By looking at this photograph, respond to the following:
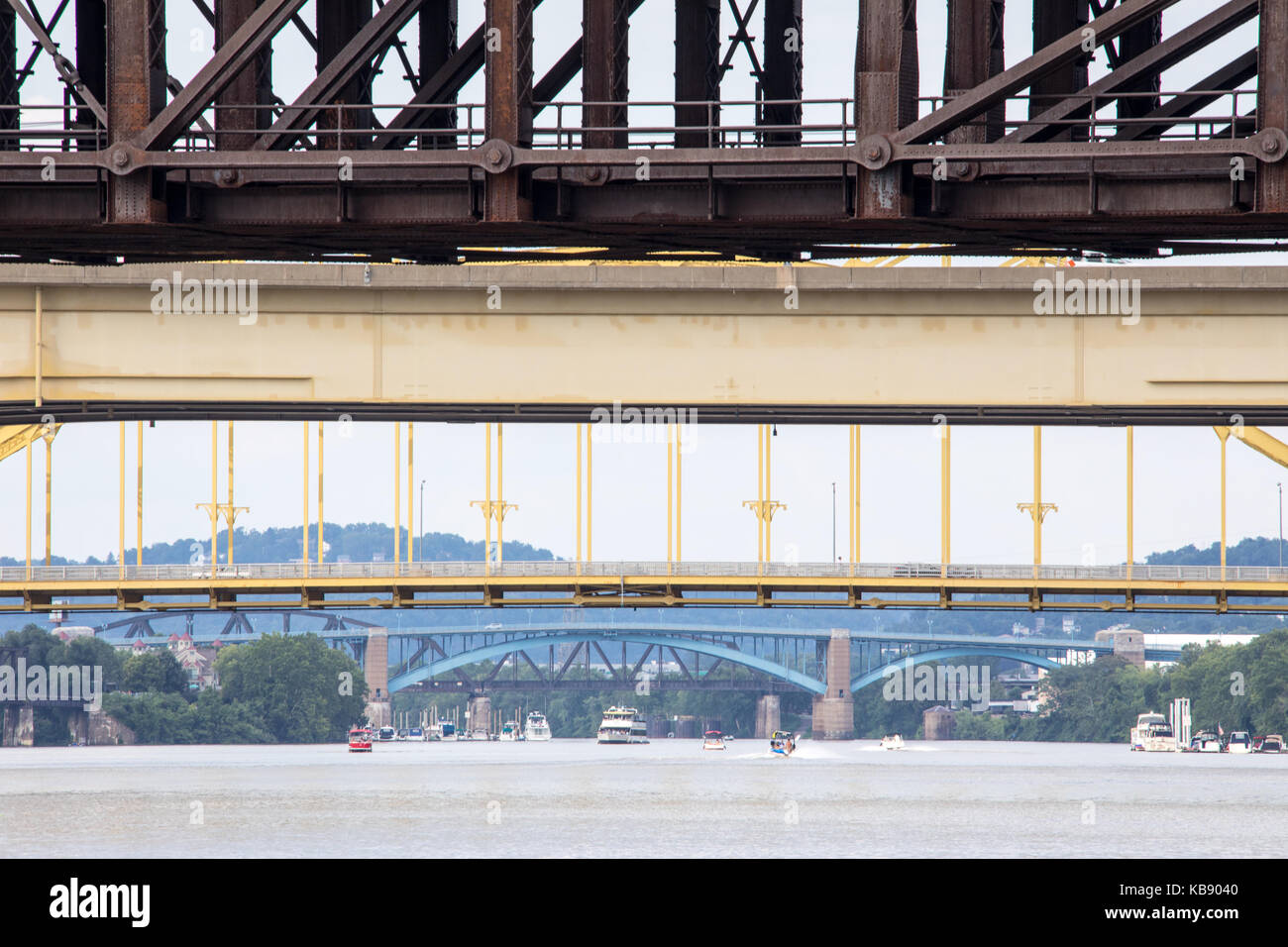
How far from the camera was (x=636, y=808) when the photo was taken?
69.2m

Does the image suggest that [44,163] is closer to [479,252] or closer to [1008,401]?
[479,252]

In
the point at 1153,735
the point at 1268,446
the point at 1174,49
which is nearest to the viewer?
the point at 1174,49

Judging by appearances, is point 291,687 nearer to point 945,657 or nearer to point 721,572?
point 945,657

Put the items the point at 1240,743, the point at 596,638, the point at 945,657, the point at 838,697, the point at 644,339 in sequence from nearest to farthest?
the point at 644,339 → the point at 1240,743 → the point at 596,638 → the point at 945,657 → the point at 838,697

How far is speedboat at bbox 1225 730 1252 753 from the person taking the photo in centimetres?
14212

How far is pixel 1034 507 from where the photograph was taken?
238 ft

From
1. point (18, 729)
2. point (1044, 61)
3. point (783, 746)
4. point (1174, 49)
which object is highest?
point (1174, 49)

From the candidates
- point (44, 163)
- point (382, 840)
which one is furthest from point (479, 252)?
point (382, 840)

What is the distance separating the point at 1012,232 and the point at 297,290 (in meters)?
19.8

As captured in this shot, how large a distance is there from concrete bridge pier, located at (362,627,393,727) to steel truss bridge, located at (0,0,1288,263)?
162084mm

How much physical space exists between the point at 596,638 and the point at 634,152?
16629 centimetres

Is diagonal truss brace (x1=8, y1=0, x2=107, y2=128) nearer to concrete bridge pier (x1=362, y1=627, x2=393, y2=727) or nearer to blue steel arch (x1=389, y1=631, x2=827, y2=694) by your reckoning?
blue steel arch (x1=389, y1=631, x2=827, y2=694)

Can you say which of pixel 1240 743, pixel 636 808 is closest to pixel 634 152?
pixel 636 808

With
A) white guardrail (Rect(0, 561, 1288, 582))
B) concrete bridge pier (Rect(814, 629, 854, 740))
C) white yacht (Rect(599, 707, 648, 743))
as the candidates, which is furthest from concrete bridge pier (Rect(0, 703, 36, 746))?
white guardrail (Rect(0, 561, 1288, 582))
